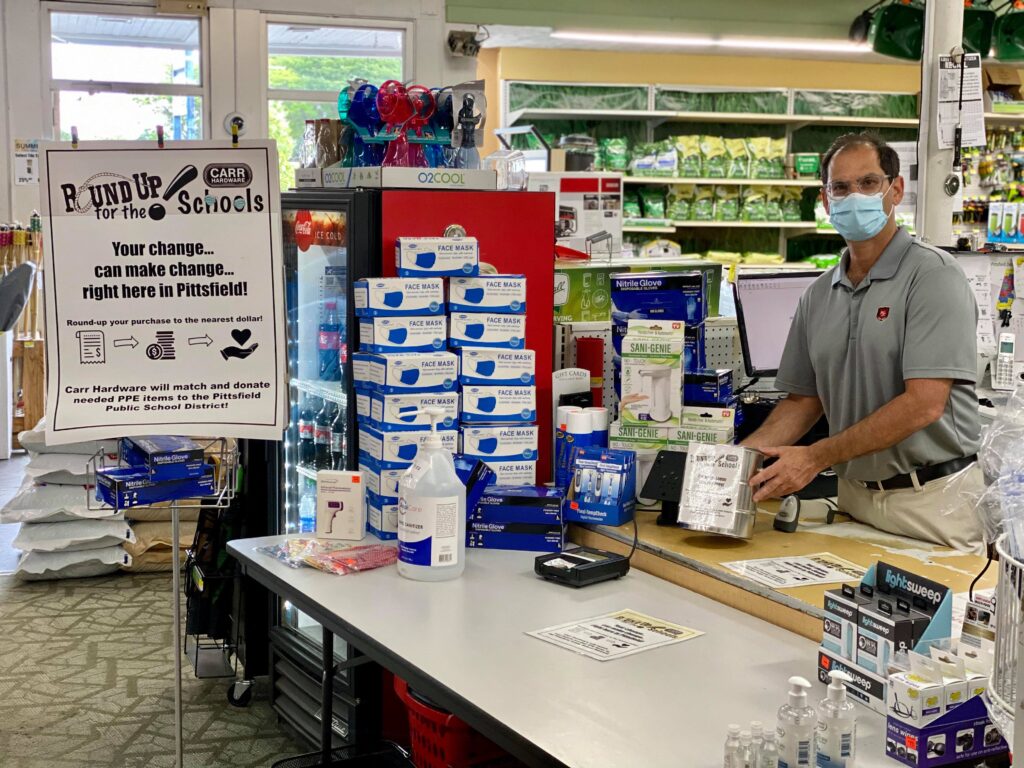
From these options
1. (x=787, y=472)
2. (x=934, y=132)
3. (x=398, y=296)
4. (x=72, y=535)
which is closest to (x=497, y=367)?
(x=398, y=296)

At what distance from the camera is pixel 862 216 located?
317 cm

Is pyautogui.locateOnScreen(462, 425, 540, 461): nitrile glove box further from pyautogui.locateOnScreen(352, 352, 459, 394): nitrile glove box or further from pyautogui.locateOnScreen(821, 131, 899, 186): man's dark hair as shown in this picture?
pyautogui.locateOnScreen(821, 131, 899, 186): man's dark hair

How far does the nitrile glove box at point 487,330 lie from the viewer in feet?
10.6

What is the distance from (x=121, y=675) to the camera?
446 centimetres

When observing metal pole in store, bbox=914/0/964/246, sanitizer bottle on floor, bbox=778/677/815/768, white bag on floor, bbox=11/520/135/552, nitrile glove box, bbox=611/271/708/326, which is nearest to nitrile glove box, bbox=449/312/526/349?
nitrile glove box, bbox=611/271/708/326

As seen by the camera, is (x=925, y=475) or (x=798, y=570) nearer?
(x=798, y=570)

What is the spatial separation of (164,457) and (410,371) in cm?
67

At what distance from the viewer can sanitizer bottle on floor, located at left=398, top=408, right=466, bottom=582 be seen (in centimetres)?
272

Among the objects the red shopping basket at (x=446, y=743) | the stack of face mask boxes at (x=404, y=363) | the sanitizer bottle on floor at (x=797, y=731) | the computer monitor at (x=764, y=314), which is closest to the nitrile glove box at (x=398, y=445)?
the stack of face mask boxes at (x=404, y=363)

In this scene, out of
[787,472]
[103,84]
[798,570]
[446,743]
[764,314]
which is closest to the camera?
[798,570]

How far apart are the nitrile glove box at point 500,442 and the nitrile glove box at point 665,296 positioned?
499mm

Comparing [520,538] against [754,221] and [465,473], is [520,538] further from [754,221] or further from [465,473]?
Result: [754,221]

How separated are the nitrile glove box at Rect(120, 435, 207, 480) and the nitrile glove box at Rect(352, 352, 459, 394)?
0.51 metres

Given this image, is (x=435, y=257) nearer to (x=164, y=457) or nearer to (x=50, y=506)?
(x=164, y=457)
